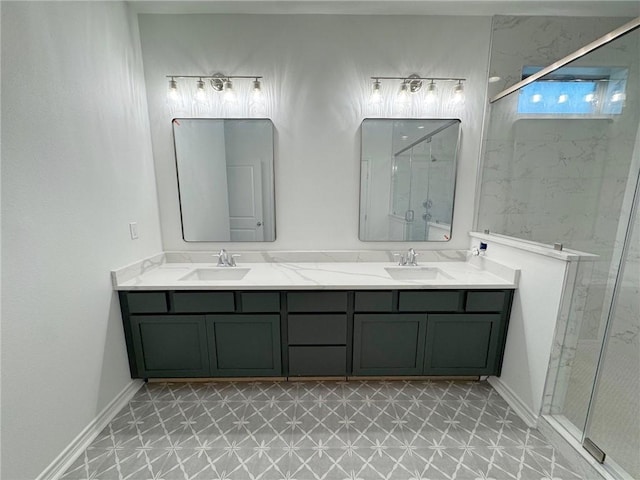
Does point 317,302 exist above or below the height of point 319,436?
above

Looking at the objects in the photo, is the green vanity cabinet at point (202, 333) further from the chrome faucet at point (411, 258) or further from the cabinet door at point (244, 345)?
the chrome faucet at point (411, 258)

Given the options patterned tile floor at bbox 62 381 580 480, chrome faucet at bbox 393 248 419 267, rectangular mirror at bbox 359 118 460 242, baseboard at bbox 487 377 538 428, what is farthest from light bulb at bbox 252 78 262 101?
baseboard at bbox 487 377 538 428

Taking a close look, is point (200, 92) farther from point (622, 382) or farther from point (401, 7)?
point (622, 382)

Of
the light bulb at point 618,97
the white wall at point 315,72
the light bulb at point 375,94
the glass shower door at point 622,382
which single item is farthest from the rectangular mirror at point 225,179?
the light bulb at point 618,97

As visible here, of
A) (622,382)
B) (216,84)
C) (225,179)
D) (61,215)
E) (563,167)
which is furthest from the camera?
(225,179)

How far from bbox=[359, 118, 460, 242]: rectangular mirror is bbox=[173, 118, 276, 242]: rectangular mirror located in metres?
0.80

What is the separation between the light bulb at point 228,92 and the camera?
196cm

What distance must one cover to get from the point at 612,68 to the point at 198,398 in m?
3.41

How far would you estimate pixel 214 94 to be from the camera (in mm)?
2016

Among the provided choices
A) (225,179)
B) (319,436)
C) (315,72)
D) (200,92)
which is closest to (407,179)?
(315,72)

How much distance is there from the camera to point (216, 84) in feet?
6.42

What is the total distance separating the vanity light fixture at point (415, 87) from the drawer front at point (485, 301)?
150 centimetres

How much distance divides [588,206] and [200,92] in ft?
9.75

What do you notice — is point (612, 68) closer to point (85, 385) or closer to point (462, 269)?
point (462, 269)
